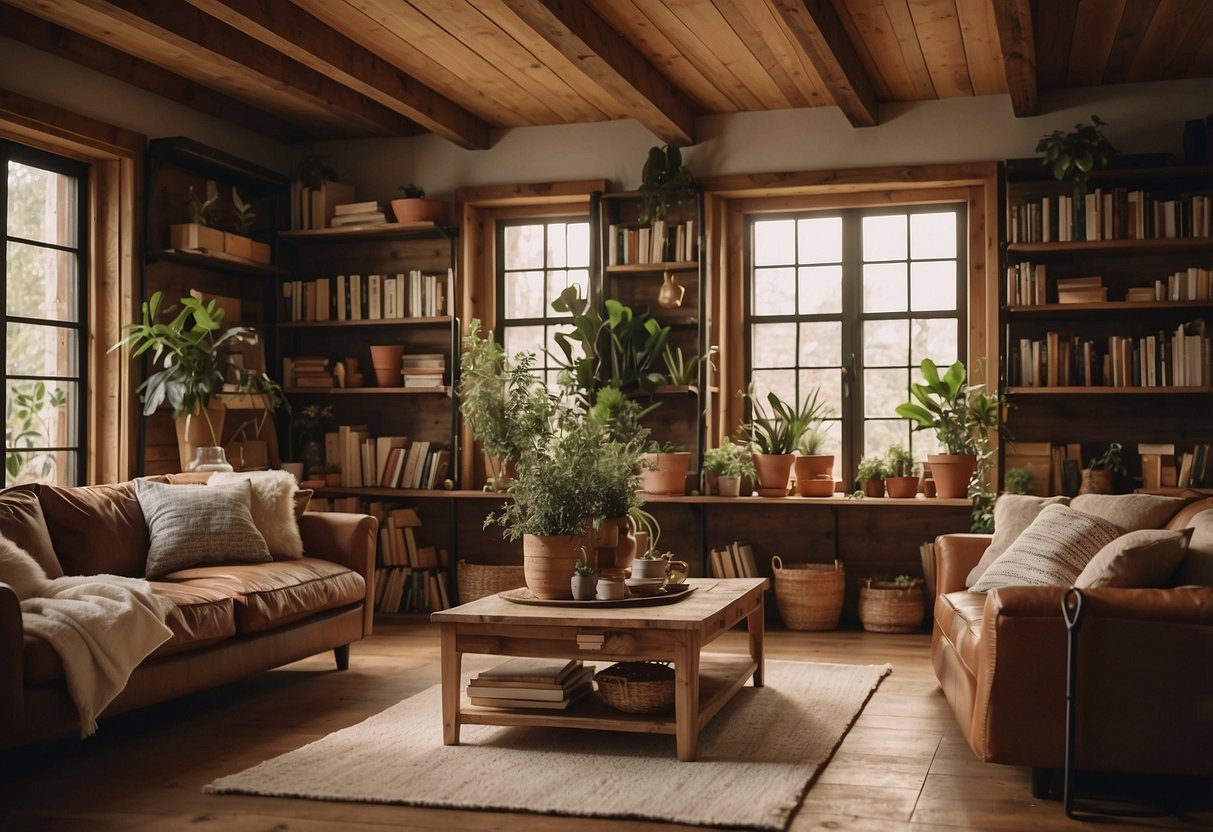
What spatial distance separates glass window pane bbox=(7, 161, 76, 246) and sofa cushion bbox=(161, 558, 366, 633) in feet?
6.43

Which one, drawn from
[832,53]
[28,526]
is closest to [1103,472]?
[832,53]

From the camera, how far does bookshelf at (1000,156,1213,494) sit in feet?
18.9

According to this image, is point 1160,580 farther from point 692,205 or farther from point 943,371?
point 692,205

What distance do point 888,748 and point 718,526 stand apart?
2.78 m

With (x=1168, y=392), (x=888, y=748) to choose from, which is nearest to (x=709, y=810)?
(x=888, y=748)

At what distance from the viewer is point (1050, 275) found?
6.17 m

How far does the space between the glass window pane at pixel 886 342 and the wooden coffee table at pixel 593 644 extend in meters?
2.85

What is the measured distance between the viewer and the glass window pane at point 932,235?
6469 millimetres

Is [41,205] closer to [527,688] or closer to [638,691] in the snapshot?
[527,688]

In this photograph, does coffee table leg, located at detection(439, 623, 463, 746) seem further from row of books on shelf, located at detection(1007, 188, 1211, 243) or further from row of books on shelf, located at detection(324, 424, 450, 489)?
row of books on shelf, located at detection(1007, 188, 1211, 243)

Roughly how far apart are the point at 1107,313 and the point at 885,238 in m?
1.19

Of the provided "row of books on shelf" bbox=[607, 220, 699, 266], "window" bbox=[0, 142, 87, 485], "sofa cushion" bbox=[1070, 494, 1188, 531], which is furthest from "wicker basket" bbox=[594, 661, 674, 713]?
"row of books on shelf" bbox=[607, 220, 699, 266]

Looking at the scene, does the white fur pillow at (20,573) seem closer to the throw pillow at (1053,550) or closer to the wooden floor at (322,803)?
the wooden floor at (322,803)

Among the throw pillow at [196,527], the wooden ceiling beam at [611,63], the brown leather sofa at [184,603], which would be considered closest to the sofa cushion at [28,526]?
the brown leather sofa at [184,603]
